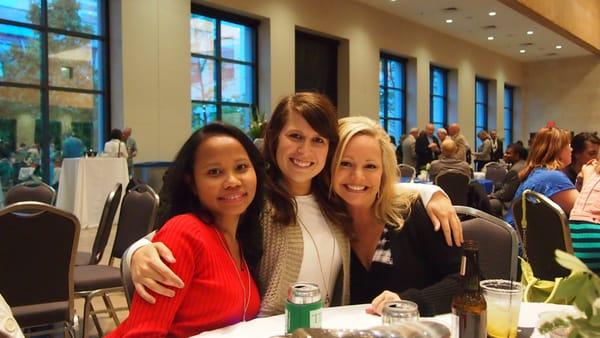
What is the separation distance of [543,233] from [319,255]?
4.93 feet

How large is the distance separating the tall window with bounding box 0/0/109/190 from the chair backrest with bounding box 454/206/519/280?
7.88 meters

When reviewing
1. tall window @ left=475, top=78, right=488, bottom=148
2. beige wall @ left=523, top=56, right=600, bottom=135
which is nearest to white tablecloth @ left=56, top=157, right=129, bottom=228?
tall window @ left=475, top=78, right=488, bottom=148

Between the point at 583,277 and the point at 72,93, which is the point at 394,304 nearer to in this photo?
the point at 583,277

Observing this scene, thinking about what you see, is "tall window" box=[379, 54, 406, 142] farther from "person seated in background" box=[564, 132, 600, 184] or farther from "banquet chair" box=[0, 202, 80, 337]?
"banquet chair" box=[0, 202, 80, 337]

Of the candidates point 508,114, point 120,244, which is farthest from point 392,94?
point 120,244

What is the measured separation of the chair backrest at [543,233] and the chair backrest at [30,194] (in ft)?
11.4

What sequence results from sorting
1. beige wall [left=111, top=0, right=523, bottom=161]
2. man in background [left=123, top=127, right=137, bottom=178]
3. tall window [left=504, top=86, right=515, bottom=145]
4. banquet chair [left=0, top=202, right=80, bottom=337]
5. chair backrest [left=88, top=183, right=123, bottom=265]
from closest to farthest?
banquet chair [left=0, top=202, right=80, bottom=337]
chair backrest [left=88, top=183, right=123, bottom=265]
man in background [left=123, top=127, right=137, bottom=178]
beige wall [left=111, top=0, right=523, bottom=161]
tall window [left=504, top=86, right=515, bottom=145]

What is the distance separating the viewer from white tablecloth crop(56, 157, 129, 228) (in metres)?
7.21

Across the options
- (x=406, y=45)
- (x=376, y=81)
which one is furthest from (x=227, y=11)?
(x=406, y=45)

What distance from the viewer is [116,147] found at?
8.05 metres

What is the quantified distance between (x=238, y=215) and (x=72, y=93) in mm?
8019

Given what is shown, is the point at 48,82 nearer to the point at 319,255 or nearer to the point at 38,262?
the point at 38,262

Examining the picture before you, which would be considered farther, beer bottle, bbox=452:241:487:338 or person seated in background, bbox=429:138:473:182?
person seated in background, bbox=429:138:473:182

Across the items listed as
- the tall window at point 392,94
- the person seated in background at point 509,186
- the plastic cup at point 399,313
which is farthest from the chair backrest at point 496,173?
the plastic cup at point 399,313
